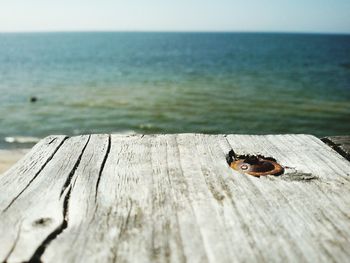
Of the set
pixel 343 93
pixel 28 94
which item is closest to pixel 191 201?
pixel 28 94

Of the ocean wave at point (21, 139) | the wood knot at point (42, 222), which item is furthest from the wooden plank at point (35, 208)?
the ocean wave at point (21, 139)

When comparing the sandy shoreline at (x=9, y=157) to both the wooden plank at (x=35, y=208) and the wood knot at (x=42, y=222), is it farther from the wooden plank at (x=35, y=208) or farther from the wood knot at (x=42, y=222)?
the wood knot at (x=42, y=222)

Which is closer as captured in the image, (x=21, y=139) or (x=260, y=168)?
(x=260, y=168)

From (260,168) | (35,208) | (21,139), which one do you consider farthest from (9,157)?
(260,168)

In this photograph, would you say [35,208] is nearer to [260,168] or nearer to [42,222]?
[42,222]

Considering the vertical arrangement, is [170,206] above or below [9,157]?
above

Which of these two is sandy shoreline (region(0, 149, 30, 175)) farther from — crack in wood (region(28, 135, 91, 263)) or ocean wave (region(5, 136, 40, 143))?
crack in wood (region(28, 135, 91, 263))

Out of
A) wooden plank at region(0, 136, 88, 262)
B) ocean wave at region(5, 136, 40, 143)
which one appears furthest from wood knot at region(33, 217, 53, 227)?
ocean wave at region(5, 136, 40, 143)
